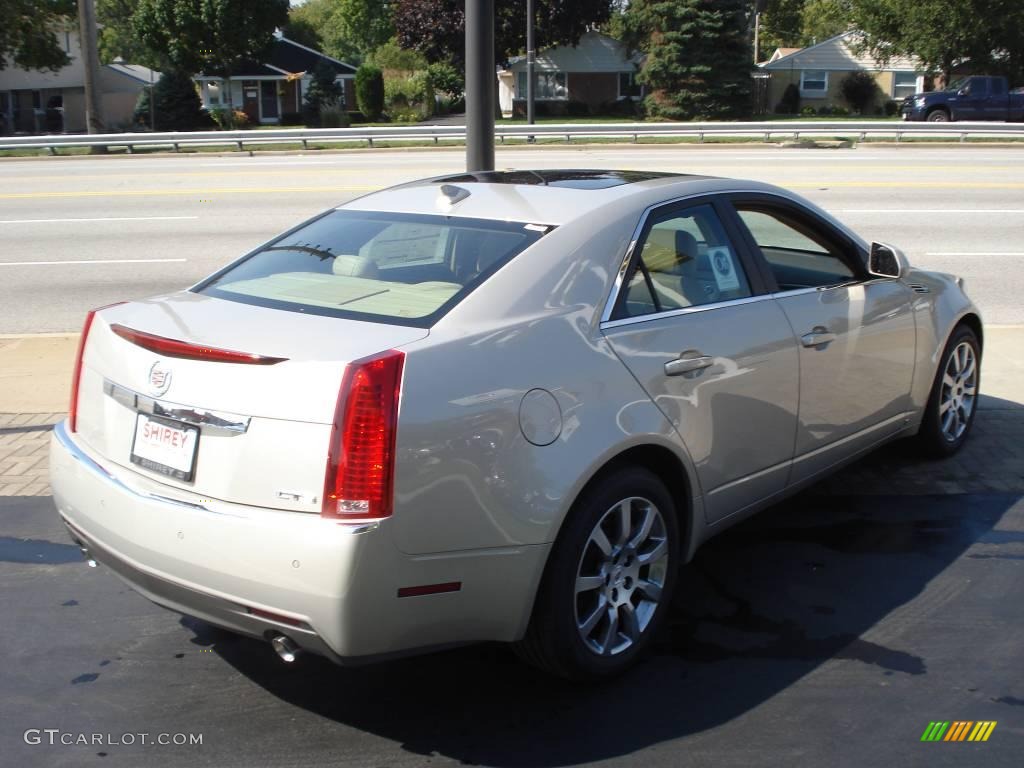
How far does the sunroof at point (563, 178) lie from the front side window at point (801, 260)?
21.4 inches

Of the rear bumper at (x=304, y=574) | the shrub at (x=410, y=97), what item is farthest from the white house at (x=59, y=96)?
the rear bumper at (x=304, y=574)

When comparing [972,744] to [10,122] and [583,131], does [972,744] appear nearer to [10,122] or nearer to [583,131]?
[583,131]

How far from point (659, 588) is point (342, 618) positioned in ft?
4.40

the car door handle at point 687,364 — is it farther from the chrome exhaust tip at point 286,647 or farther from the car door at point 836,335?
the chrome exhaust tip at point 286,647

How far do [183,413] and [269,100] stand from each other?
63203 millimetres

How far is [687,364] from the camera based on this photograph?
4.01m

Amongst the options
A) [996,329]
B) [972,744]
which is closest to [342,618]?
[972,744]

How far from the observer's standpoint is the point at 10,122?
60.2 m

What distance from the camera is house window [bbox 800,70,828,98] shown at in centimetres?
5923

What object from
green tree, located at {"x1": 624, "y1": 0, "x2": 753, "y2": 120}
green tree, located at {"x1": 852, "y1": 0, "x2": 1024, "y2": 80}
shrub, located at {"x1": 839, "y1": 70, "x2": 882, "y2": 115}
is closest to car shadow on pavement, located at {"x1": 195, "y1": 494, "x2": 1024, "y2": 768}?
green tree, located at {"x1": 624, "y1": 0, "x2": 753, "y2": 120}

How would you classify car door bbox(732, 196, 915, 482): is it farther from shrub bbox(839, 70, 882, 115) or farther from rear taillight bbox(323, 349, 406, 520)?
shrub bbox(839, 70, 882, 115)

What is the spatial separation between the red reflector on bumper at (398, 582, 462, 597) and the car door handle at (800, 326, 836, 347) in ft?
6.70

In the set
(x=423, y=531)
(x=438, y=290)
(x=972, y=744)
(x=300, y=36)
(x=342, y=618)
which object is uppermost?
(x=300, y=36)

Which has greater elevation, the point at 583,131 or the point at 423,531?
the point at 583,131
